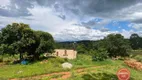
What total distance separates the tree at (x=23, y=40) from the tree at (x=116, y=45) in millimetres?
20291

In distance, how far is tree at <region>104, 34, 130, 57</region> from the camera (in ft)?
162

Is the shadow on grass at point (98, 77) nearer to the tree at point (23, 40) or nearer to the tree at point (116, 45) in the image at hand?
the tree at point (23, 40)

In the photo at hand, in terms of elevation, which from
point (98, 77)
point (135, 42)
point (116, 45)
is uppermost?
point (135, 42)

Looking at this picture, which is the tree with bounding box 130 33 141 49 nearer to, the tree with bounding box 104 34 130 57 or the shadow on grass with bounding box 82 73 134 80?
the tree with bounding box 104 34 130 57

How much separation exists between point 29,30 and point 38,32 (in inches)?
66.1

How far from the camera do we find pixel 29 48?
110 ft

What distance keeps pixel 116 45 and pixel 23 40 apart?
25285mm

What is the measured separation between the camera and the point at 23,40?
102ft

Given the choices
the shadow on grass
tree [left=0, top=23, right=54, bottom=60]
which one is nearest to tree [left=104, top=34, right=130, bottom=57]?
tree [left=0, top=23, right=54, bottom=60]

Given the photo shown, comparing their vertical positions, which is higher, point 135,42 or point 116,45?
point 135,42

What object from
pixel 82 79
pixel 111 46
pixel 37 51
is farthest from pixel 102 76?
pixel 111 46

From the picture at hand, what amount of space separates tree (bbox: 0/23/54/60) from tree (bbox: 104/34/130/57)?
66.6 feet

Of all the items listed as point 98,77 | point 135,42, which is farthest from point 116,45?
point 135,42

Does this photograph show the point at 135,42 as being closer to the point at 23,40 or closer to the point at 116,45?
the point at 116,45
